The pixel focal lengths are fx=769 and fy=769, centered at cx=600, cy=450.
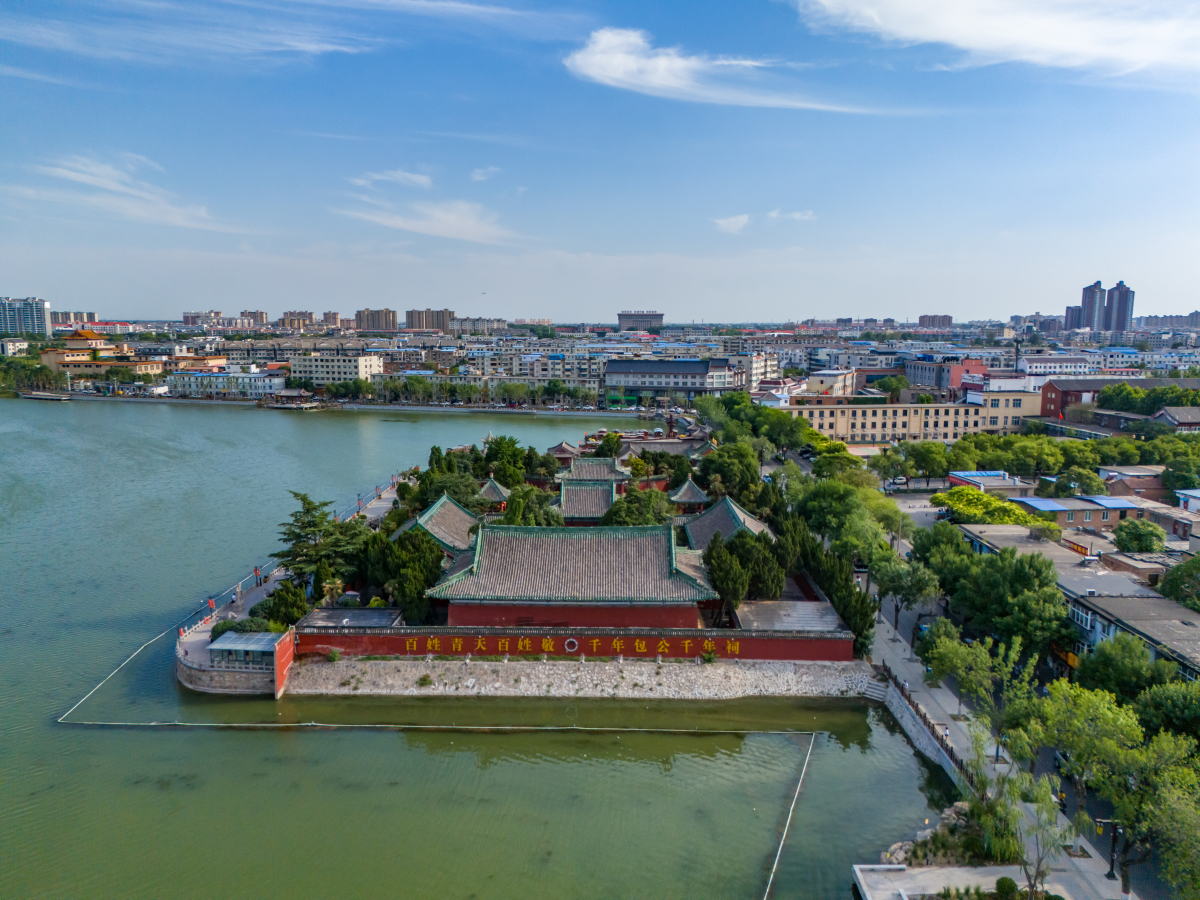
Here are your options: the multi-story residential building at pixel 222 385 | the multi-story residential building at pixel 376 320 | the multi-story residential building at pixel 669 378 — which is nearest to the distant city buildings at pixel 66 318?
the multi-story residential building at pixel 376 320

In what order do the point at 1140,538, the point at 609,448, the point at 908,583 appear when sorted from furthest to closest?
the point at 609,448, the point at 1140,538, the point at 908,583

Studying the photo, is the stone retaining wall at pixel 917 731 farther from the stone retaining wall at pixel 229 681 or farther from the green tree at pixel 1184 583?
the stone retaining wall at pixel 229 681

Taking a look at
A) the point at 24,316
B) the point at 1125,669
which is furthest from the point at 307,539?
the point at 24,316

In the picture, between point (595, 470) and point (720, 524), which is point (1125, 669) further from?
point (595, 470)

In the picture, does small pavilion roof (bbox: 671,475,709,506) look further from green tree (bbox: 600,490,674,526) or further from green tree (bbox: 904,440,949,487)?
green tree (bbox: 904,440,949,487)

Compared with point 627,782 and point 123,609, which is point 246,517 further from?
point 627,782

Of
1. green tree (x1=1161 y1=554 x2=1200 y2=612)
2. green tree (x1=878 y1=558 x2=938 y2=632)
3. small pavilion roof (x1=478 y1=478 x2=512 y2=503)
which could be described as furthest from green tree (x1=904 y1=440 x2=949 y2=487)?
small pavilion roof (x1=478 y1=478 x2=512 y2=503)

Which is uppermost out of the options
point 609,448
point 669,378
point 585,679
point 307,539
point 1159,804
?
point 669,378
